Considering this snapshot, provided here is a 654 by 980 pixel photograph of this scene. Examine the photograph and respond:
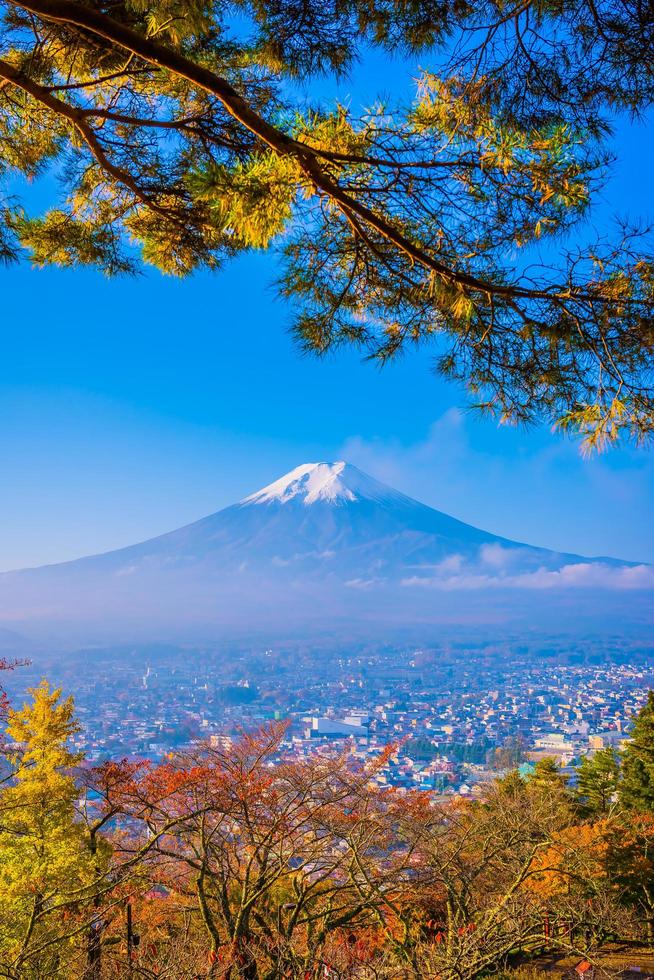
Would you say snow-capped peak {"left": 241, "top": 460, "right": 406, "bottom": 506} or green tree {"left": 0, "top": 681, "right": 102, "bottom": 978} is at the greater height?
snow-capped peak {"left": 241, "top": 460, "right": 406, "bottom": 506}

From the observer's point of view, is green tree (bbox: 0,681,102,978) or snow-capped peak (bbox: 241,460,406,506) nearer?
green tree (bbox: 0,681,102,978)

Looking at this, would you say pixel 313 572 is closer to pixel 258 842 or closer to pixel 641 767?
pixel 641 767

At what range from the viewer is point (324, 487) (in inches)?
4478

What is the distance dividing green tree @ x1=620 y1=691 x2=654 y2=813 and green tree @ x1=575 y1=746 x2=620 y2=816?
296 millimetres

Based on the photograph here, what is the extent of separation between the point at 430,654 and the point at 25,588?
235 ft

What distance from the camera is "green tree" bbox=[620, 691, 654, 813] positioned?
11773 millimetres

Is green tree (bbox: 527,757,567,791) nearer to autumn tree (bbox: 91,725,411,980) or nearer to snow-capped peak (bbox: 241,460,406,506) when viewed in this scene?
autumn tree (bbox: 91,725,411,980)

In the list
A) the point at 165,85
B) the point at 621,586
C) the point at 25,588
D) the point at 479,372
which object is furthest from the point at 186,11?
the point at 621,586

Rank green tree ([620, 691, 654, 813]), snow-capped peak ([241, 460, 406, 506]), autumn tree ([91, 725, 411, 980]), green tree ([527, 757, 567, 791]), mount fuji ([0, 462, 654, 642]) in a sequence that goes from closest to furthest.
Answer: autumn tree ([91, 725, 411, 980]) < green tree ([620, 691, 654, 813]) < green tree ([527, 757, 567, 791]) < mount fuji ([0, 462, 654, 642]) < snow-capped peak ([241, 460, 406, 506])

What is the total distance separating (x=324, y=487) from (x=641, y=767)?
334 feet

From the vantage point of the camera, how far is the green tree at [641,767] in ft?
38.6

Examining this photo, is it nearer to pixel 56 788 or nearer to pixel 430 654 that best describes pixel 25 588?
pixel 430 654

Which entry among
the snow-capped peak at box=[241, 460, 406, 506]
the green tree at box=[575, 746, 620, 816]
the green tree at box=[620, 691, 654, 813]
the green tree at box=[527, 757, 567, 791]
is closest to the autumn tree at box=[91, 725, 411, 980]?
the green tree at box=[527, 757, 567, 791]

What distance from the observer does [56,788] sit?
6.67 meters
